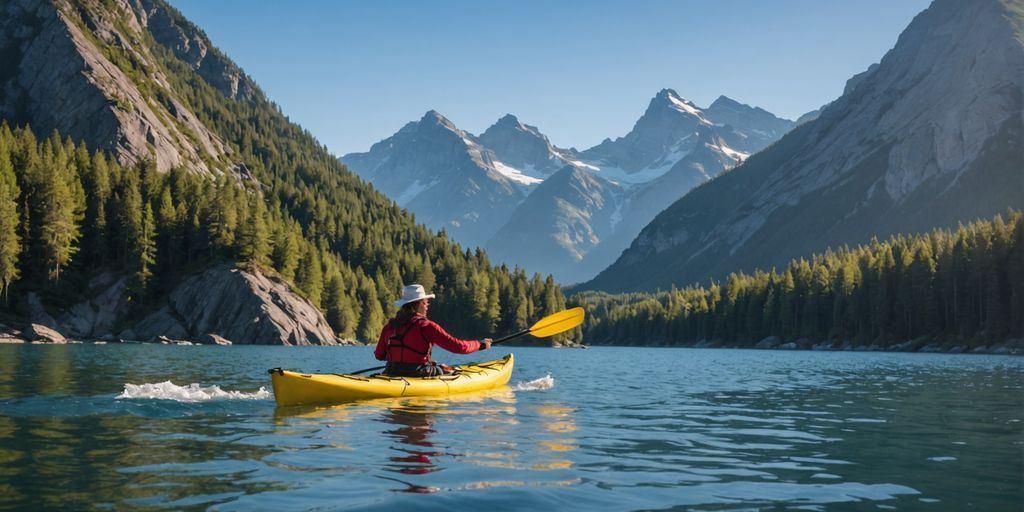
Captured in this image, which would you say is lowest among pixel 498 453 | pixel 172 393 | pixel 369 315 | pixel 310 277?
pixel 498 453

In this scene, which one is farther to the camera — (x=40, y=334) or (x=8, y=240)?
(x=8, y=240)

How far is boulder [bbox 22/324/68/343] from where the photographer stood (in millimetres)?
75875

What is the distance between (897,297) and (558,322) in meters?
106

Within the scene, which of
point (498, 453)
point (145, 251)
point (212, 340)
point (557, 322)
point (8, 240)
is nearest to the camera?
point (498, 453)

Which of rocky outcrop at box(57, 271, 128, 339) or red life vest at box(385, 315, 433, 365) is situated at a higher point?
rocky outcrop at box(57, 271, 128, 339)

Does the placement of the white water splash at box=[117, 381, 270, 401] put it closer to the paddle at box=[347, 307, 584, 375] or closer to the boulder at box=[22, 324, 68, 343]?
the paddle at box=[347, 307, 584, 375]

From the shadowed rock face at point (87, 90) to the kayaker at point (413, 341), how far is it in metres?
118

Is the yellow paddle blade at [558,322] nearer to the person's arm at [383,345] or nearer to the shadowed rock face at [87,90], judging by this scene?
the person's arm at [383,345]

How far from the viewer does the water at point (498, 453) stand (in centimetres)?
1035

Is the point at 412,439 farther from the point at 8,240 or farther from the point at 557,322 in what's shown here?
the point at 8,240

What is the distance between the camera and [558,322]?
31.1 metres

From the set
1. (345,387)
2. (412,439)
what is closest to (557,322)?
(345,387)

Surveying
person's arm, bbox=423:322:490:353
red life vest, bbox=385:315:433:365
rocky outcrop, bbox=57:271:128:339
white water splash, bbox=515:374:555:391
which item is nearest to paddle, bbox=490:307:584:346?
white water splash, bbox=515:374:555:391

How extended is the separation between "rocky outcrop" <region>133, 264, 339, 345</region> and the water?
68500 mm
